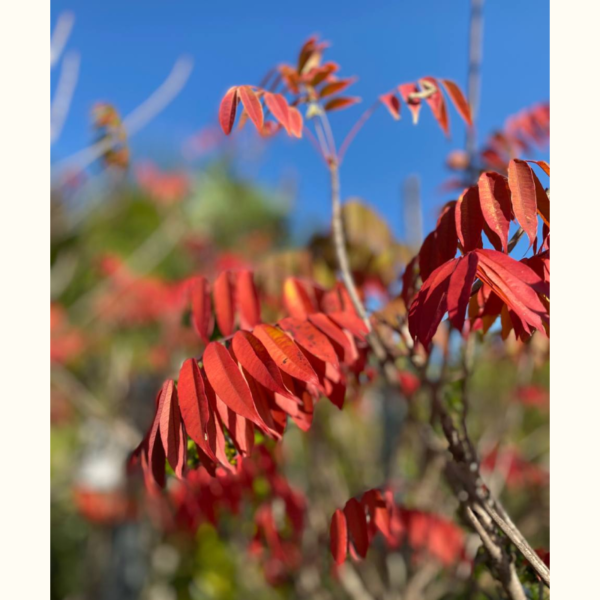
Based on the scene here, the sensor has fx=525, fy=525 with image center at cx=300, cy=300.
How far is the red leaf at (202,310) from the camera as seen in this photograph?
1.07 meters

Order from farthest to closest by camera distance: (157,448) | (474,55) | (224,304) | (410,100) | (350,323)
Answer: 1. (474,55)
2. (224,304)
3. (410,100)
4. (350,323)
5. (157,448)

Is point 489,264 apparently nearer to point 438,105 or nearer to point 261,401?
point 261,401

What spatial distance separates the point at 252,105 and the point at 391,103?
0.35 metres

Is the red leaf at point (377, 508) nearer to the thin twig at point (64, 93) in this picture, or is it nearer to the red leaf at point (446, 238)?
the red leaf at point (446, 238)

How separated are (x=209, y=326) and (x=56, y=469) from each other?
4.63m

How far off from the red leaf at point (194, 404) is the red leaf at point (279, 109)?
450mm

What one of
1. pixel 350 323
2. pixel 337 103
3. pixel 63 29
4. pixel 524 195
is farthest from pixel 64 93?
pixel 524 195

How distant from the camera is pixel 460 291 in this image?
0.55 meters

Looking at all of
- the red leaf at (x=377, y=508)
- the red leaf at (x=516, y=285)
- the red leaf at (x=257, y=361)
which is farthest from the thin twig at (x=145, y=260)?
the red leaf at (x=516, y=285)

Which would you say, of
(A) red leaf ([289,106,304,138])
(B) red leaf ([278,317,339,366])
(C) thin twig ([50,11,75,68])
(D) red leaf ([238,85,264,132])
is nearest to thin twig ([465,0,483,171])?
(A) red leaf ([289,106,304,138])

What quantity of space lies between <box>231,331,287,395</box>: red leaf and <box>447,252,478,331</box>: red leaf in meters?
0.23

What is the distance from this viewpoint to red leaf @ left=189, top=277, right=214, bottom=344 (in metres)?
1.07

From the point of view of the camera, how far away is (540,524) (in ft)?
7.27
